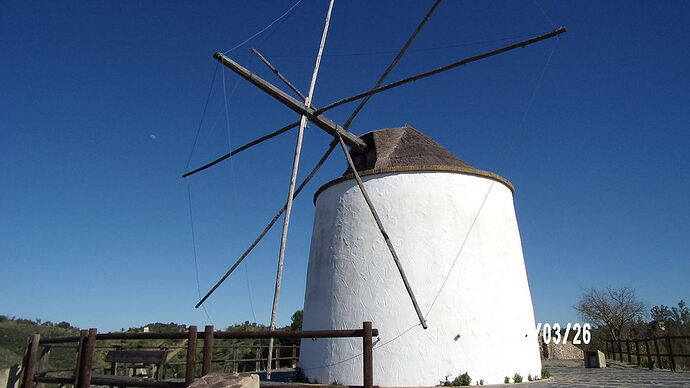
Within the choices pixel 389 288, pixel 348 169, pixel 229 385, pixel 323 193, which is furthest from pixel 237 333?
pixel 348 169

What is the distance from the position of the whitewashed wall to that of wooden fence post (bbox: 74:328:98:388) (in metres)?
4.43

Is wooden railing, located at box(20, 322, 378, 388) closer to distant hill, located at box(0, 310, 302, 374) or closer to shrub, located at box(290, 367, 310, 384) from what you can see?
distant hill, located at box(0, 310, 302, 374)

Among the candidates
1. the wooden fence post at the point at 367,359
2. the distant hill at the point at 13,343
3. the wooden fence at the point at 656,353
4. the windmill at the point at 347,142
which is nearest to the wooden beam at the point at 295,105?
the windmill at the point at 347,142

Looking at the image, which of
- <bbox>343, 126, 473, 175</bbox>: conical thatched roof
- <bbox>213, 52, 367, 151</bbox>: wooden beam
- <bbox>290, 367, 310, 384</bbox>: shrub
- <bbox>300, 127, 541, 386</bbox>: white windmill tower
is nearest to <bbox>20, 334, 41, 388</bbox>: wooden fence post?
<bbox>290, 367, 310, 384</bbox>: shrub

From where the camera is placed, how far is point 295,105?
9.09 meters

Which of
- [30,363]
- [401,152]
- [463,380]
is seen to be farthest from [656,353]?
[30,363]

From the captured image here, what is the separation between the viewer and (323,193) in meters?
10.3

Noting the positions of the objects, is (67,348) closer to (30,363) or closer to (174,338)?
(30,363)

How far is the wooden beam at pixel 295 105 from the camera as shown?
7.99m

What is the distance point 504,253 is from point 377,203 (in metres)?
2.74

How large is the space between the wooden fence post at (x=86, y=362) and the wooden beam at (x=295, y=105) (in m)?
4.76

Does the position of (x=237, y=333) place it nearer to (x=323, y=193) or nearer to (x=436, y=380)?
(x=436, y=380)

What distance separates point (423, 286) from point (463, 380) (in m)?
1.67

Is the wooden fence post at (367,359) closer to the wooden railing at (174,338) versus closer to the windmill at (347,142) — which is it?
the wooden railing at (174,338)
